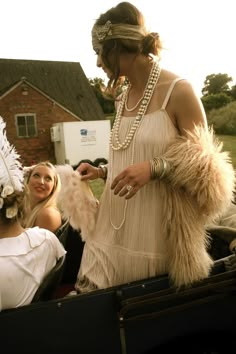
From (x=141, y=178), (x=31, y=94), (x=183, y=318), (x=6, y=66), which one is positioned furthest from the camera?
(x=6, y=66)

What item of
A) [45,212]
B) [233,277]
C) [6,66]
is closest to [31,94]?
[6,66]

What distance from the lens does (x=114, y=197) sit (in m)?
1.66

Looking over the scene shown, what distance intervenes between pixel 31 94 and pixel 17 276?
1917 cm

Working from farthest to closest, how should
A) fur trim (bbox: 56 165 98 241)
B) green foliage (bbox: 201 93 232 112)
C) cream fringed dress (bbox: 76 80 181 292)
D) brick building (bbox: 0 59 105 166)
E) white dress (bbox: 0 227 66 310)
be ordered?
brick building (bbox: 0 59 105 166) < green foliage (bbox: 201 93 232 112) < fur trim (bbox: 56 165 98 241) < cream fringed dress (bbox: 76 80 181 292) < white dress (bbox: 0 227 66 310)

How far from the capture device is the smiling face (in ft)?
8.48

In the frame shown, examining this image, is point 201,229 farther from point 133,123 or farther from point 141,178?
point 133,123

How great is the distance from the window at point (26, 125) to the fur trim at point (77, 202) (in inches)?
731

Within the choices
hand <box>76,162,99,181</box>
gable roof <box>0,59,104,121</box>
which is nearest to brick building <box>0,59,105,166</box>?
gable roof <box>0,59,104,121</box>

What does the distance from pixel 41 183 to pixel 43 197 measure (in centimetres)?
10

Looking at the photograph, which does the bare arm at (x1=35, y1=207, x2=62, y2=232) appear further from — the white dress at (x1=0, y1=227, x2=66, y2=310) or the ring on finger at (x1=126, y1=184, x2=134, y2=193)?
the ring on finger at (x1=126, y1=184, x2=134, y2=193)

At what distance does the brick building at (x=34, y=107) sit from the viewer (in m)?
19.4

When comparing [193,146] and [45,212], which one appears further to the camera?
[45,212]

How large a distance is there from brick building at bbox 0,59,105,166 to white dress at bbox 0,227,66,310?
17.1m

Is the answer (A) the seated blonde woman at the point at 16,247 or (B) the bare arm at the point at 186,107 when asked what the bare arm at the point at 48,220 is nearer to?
(A) the seated blonde woman at the point at 16,247
